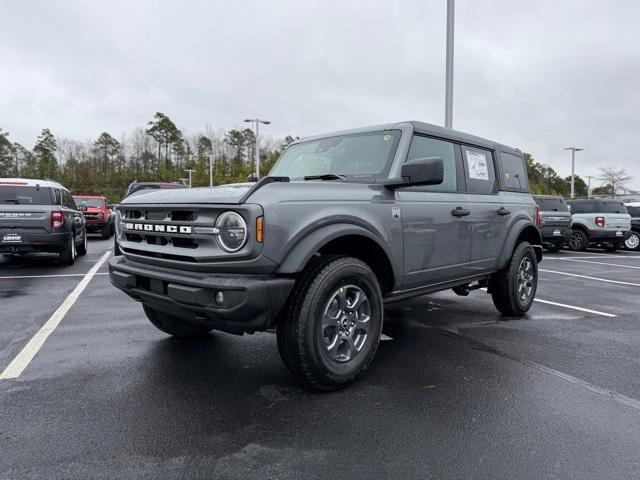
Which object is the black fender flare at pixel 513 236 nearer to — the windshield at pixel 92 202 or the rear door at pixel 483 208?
the rear door at pixel 483 208

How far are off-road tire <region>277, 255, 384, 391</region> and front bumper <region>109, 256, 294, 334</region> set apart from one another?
0.49 ft

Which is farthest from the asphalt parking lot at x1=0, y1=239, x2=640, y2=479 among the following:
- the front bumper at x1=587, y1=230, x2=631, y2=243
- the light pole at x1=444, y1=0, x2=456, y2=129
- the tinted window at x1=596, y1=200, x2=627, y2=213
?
the tinted window at x1=596, y1=200, x2=627, y2=213

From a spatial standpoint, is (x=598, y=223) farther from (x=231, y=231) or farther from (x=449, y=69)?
(x=231, y=231)

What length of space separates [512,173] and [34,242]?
860 centimetres

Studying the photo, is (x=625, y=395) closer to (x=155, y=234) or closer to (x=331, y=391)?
(x=331, y=391)

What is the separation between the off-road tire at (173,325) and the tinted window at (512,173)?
3.74 metres

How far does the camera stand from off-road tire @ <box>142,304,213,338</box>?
427 cm

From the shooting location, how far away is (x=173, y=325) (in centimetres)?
431

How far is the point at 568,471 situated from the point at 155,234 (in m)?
2.89

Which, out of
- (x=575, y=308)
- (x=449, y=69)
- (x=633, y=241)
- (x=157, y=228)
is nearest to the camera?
(x=157, y=228)

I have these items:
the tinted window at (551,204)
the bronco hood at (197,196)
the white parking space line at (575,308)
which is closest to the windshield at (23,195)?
the bronco hood at (197,196)

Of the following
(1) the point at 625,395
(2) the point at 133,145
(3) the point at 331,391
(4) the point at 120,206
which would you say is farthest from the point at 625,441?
(2) the point at 133,145

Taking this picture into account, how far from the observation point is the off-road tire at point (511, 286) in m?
5.43

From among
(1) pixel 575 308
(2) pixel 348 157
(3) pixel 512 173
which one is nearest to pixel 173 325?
(2) pixel 348 157
